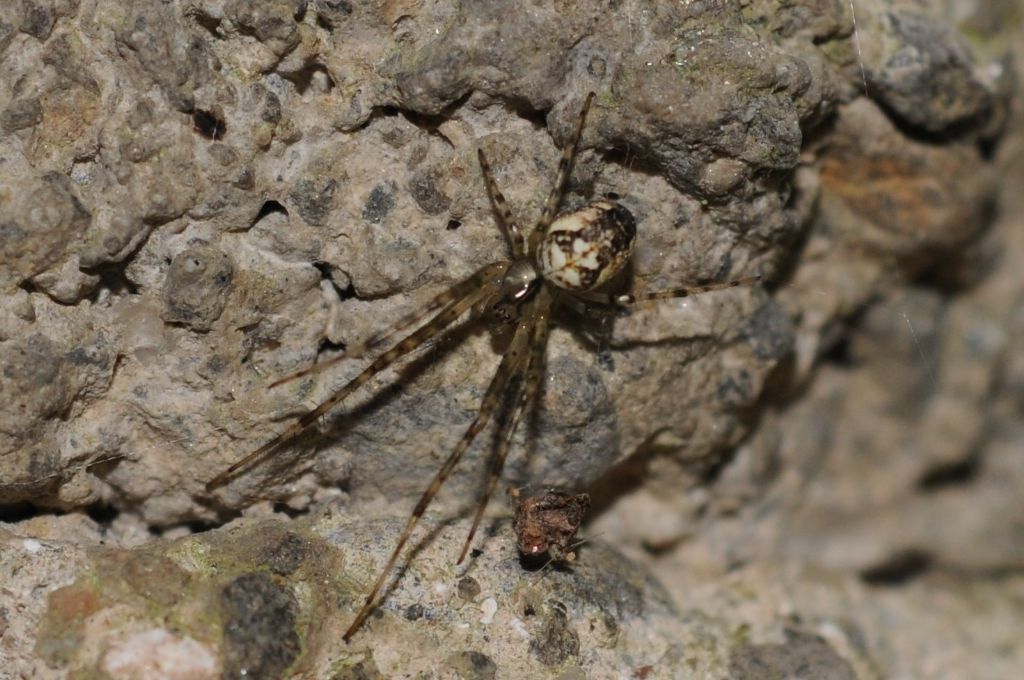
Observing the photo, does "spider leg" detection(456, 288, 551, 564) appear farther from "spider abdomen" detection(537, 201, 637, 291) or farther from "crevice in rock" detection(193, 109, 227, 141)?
"crevice in rock" detection(193, 109, 227, 141)

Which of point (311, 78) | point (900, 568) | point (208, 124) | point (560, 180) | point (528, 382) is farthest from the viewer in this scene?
point (900, 568)

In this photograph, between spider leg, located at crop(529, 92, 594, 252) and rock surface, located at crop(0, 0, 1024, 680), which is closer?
rock surface, located at crop(0, 0, 1024, 680)

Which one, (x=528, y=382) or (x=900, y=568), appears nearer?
(x=528, y=382)

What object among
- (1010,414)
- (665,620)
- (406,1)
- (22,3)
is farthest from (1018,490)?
(22,3)

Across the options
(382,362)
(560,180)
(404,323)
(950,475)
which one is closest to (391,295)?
(404,323)

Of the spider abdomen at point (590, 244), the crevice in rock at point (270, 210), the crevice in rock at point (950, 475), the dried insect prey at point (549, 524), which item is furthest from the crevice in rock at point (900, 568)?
the crevice in rock at point (270, 210)

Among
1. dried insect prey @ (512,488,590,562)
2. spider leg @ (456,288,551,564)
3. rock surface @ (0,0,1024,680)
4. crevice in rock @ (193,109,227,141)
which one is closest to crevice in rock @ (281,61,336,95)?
rock surface @ (0,0,1024,680)

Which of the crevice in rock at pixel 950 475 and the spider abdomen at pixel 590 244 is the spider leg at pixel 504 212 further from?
the crevice in rock at pixel 950 475

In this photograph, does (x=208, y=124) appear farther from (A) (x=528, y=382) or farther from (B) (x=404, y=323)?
(A) (x=528, y=382)
